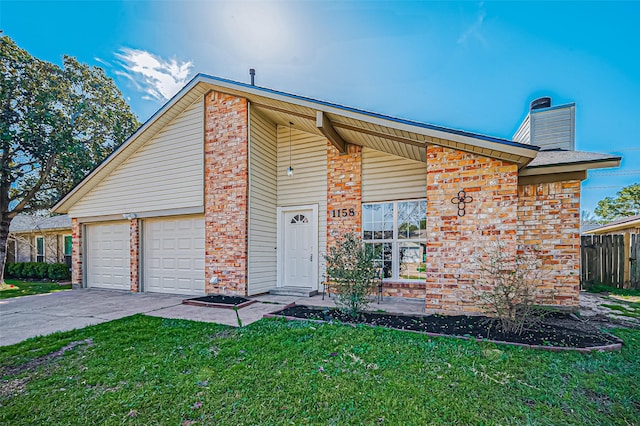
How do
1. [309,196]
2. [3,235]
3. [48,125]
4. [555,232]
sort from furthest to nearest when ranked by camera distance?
[3,235] → [48,125] → [309,196] → [555,232]

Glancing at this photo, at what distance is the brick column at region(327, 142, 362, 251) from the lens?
7211 millimetres

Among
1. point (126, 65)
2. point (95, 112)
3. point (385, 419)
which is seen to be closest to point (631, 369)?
point (385, 419)

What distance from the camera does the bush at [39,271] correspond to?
12.9 meters

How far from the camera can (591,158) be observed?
15.4 ft

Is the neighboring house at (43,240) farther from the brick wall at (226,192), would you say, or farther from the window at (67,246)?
the brick wall at (226,192)

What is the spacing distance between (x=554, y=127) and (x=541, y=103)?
0.69 m

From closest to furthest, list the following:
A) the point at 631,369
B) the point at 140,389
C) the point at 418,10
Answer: the point at 140,389, the point at 631,369, the point at 418,10

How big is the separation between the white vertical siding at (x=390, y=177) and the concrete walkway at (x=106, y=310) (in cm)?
243

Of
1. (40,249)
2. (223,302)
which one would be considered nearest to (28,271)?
(40,249)

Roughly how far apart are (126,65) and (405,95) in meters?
11.4

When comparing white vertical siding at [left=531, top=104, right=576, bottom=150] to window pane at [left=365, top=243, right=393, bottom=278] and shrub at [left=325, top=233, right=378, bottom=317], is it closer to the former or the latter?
window pane at [left=365, top=243, right=393, bottom=278]

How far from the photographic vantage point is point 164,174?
8344 mm

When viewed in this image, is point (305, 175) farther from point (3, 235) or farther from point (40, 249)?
point (40, 249)

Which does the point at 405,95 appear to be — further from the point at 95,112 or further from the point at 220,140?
the point at 95,112
